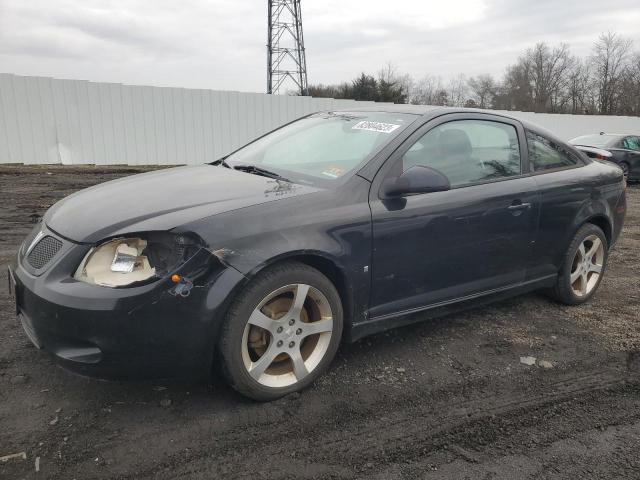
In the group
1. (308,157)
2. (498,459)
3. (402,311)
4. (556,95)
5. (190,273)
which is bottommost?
(498,459)

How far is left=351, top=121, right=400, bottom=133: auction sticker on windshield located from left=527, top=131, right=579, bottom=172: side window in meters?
1.25

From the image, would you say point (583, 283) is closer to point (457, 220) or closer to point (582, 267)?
point (582, 267)

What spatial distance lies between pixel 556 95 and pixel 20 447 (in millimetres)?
70819

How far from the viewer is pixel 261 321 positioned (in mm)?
2486

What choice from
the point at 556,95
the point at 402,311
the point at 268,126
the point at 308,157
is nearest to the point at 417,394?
the point at 402,311

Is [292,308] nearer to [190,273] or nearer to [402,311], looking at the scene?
[190,273]

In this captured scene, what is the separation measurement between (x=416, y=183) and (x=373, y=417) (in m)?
1.27

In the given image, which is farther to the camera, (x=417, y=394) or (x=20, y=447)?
(x=417, y=394)

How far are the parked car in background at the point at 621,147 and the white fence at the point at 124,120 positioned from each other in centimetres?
314

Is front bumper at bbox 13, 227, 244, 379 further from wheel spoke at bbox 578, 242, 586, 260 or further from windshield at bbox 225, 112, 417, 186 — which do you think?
wheel spoke at bbox 578, 242, 586, 260

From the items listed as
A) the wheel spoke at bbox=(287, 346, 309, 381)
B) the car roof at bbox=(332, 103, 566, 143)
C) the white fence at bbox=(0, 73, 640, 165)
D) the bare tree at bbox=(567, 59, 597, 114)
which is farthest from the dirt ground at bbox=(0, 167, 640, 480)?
the bare tree at bbox=(567, 59, 597, 114)

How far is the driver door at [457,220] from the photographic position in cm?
293

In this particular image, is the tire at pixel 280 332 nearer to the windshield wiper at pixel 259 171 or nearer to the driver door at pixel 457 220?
the driver door at pixel 457 220

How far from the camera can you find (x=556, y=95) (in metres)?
63.1
